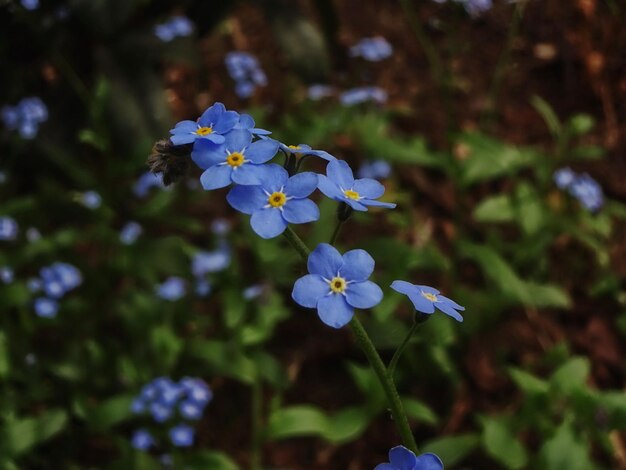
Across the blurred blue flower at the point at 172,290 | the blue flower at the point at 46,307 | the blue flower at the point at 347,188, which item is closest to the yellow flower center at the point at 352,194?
the blue flower at the point at 347,188

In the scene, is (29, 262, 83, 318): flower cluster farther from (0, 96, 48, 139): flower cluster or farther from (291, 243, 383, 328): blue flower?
(291, 243, 383, 328): blue flower

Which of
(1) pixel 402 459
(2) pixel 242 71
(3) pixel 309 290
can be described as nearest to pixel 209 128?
(3) pixel 309 290

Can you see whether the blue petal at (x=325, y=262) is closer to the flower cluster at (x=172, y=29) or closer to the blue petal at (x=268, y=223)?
the blue petal at (x=268, y=223)

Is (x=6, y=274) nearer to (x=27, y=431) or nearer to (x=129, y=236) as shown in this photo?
(x=129, y=236)

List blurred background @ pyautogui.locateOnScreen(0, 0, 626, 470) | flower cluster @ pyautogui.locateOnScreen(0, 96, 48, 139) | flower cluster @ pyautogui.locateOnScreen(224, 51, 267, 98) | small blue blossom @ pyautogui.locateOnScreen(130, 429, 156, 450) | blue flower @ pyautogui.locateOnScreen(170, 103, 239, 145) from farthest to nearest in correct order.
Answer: flower cluster @ pyautogui.locateOnScreen(224, 51, 267, 98)
flower cluster @ pyautogui.locateOnScreen(0, 96, 48, 139)
blurred background @ pyautogui.locateOnScreen(0, 0, 626, 470)
small blue blossom @ pyautogui.locateOnScreen(130, 429, 156, 450)
blue flower @ pyautogui.locateOnScreen(170, 103, 239, 145)

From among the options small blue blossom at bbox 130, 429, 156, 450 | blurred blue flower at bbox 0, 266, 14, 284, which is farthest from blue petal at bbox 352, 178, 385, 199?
blurred blue flower at bbox 0, 266, 14, 284

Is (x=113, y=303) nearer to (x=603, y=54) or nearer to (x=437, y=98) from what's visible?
(x=437, y=98)
